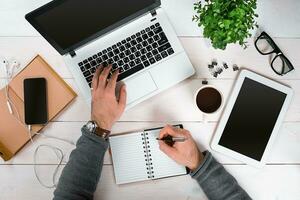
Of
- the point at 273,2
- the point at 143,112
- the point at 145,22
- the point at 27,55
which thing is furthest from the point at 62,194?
the point at 273,2

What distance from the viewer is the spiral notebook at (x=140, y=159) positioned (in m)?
1.11

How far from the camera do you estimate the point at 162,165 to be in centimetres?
111

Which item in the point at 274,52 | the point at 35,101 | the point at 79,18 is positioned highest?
the point at 79,18

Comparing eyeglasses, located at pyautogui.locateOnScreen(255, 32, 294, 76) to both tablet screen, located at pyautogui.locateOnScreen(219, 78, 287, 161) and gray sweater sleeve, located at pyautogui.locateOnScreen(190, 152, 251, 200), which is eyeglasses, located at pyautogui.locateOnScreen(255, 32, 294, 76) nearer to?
tablet screen, located at pyautogui.locateOnScreen(219, 78, 287, 161)

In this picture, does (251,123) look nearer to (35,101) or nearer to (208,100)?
(208,100)

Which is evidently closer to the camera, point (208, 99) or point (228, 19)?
point (228, 19)

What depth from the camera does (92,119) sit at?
1098 mm

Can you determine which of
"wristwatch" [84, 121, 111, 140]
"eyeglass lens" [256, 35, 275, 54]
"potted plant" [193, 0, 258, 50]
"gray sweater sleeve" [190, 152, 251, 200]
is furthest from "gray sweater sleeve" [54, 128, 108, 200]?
"eyeglass lens" [256, 35, 275, 54]

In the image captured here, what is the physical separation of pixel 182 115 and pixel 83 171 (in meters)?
0.34

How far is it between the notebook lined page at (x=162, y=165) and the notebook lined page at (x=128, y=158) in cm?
3

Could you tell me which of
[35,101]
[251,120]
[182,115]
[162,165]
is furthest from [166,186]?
[35,101]

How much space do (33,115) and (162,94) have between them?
404 millimetres

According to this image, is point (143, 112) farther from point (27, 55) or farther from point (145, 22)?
point (27, 55)

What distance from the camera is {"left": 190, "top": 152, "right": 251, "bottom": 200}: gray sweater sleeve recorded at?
3.47ft
